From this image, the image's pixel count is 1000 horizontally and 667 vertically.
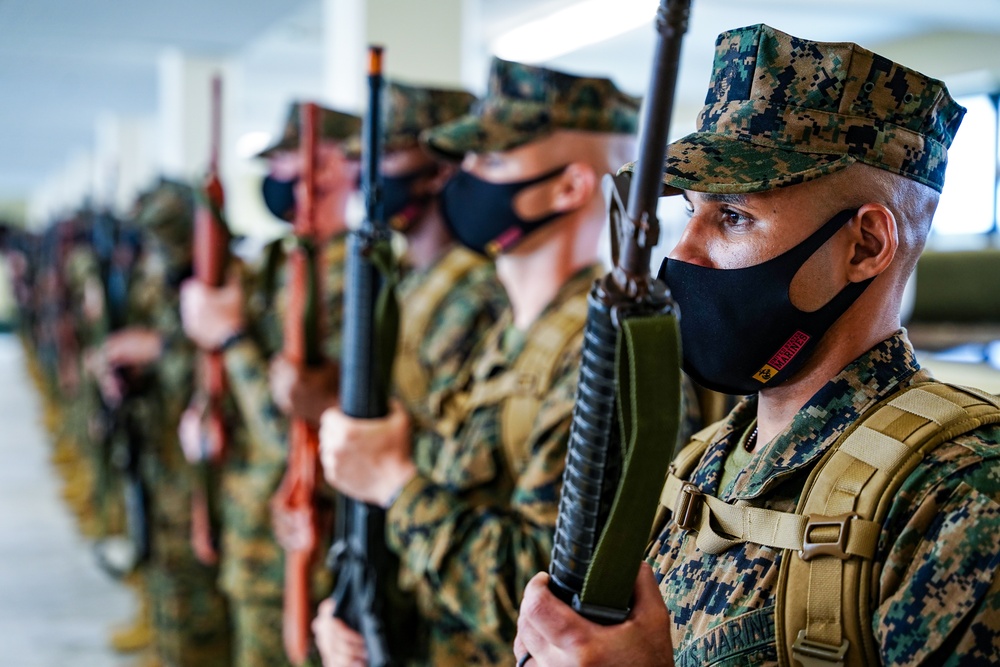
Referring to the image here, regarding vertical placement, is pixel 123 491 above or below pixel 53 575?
above

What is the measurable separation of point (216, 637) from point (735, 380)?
313 centimetres

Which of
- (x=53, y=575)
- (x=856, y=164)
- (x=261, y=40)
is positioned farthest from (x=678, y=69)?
(x=261, y=40)

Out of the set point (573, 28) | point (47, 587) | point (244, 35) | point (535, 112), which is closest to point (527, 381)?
point (535, 112)

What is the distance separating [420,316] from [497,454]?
792mm

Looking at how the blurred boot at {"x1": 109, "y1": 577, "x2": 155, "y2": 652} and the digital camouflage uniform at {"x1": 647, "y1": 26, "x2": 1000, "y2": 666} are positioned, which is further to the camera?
the blurred boot at {"x1": 109, "y1": 577, "x2": 155, "y2": 652}

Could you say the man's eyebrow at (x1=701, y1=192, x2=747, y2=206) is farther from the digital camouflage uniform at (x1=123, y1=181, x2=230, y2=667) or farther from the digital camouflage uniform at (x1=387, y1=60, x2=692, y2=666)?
the digital camouflage uniform at (x1=123, y1=181, x2=230, y2=667)

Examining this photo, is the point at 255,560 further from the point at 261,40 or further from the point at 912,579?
the point at 261,40

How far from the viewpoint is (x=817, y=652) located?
0.84 m

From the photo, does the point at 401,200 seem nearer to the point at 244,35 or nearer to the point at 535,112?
the point at 535,112

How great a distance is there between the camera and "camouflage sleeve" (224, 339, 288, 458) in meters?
2.82

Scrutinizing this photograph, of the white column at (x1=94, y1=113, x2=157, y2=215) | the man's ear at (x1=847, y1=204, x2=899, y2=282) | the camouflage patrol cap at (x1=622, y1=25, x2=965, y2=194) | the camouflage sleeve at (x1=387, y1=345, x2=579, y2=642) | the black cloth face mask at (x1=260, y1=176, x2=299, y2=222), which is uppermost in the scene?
the camouflage patrol cap at (x1=622, y1=25, x2=965, y2=194)

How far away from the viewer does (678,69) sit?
2.62 feet

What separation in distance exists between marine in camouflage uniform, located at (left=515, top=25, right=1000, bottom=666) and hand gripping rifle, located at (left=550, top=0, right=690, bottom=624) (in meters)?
0.05

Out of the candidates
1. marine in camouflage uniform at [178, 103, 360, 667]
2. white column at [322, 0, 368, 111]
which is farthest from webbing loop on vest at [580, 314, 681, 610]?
white column at [322, 0, 368, 111]
